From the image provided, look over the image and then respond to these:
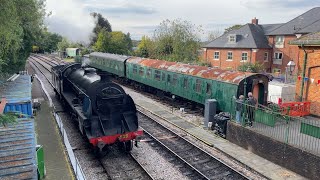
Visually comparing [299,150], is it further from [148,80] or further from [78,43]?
[78,43]

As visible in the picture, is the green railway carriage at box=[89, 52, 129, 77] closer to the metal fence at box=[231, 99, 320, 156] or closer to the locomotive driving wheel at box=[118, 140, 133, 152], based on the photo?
the metal fence at box=[231, 99, 320, 156]

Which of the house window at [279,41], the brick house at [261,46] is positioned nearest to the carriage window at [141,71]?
the brick house at [261,46]

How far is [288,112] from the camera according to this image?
1502 centimetres

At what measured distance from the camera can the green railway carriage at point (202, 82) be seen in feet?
51.0

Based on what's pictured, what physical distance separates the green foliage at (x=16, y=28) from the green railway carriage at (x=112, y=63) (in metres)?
9.99

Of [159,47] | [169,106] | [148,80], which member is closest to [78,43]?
[159,47]

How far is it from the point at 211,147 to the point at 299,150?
12.8 feet

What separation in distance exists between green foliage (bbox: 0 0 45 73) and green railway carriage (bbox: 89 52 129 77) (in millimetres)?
9986

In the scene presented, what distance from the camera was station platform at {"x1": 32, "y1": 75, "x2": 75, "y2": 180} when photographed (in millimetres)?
9461

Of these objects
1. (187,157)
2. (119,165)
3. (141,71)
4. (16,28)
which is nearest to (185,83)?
(141,71)

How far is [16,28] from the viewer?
12953 millimetres

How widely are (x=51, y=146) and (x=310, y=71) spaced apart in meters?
14.4

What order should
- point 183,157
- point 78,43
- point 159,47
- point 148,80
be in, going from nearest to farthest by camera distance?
1. point 183,157
2. point 148,80
3. point 159,47
4. point 78,43

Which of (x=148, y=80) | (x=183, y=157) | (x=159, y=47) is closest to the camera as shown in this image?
(x=183, y=157)
